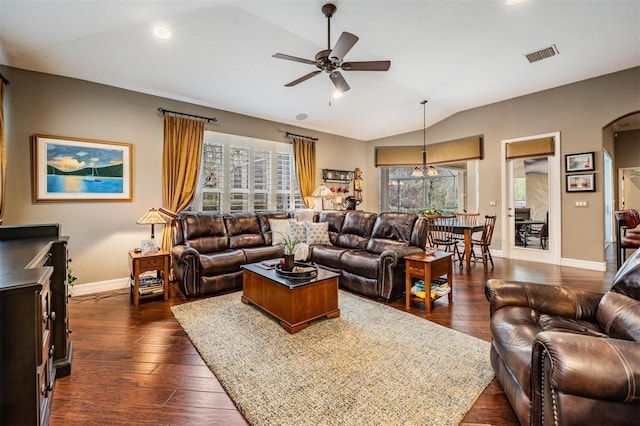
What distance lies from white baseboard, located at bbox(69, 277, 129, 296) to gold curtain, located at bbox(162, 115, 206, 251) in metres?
0.73

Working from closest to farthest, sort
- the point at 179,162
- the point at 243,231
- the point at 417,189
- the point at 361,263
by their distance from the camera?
the point at 361,263
the point at 179,162
the point at 243,231
the point at 417,189

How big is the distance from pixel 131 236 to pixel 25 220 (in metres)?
1.14

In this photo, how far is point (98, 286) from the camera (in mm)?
3938

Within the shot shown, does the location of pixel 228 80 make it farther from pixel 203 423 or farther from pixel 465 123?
pixel 465 123

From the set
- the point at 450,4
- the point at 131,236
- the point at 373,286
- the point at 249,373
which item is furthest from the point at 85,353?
the point at 450,4

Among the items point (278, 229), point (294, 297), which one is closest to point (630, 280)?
point (294, 297)

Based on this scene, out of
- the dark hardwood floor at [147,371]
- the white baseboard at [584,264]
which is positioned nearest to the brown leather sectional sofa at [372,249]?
the dark hardwood floor at [147,371]

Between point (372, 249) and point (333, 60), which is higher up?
point (333, 60)

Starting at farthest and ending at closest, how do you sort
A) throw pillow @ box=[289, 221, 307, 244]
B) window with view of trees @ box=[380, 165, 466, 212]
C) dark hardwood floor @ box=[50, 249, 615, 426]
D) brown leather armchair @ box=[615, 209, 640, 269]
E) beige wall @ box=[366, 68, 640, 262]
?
window with view of trees @ box=[380, 165, 466, 212] < throw pillow @ box=[289, 221, 307, 244] < beige wall @ box=[366, 68, 640, 262] < brown leather armchair @ box=[615, 209, 640, 269] < dark hardwood floor @ box=[50, 249, 615, 426]

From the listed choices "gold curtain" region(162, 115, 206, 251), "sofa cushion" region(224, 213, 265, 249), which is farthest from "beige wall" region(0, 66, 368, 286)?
"sofa cushion" region(224, 213, 265, 249)

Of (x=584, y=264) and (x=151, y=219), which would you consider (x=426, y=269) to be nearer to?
(x=151, y=219)

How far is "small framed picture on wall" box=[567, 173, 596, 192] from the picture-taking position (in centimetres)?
491

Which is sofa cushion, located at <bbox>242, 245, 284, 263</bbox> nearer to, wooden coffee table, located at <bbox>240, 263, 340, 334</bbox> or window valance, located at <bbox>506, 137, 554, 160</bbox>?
wooden coffee table, located at <bbox>240, 263, 340, 334</bbox>

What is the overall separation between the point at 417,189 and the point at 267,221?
4897 mm
